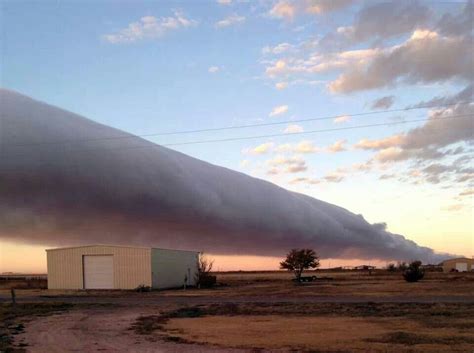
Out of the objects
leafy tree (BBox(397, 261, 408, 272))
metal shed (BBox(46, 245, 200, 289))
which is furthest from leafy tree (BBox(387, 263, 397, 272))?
metal shed (BBox(46, 245, 200, 289))

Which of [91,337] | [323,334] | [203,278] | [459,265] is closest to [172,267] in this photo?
[203,278]

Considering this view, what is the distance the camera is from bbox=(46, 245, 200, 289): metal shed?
199 feet

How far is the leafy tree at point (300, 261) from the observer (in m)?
84.9

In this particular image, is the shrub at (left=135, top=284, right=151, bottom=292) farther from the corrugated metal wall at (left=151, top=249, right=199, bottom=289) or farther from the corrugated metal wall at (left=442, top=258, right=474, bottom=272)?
the corrugated metal wall at (left=442, top=258, right=474, bottom=272)

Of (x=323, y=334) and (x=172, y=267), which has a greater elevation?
(x=172, y=267)

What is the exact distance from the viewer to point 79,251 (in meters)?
62.4

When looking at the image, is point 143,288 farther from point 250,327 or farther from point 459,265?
point 459,265

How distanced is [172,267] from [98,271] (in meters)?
9.25

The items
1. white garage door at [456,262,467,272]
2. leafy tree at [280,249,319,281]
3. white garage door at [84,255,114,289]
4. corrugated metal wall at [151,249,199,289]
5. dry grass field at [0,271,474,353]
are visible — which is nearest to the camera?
dry grass field at [0,271,474,353]

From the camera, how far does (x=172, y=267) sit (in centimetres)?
6744

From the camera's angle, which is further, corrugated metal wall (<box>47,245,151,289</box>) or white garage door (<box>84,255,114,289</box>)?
white garage door (<box>84,255,114,289</box>)

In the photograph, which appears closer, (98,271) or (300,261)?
(98,271)

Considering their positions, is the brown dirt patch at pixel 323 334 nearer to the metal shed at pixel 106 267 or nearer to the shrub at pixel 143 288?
the shrub at pixel 143 288

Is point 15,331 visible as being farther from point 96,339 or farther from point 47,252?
point 47,252
